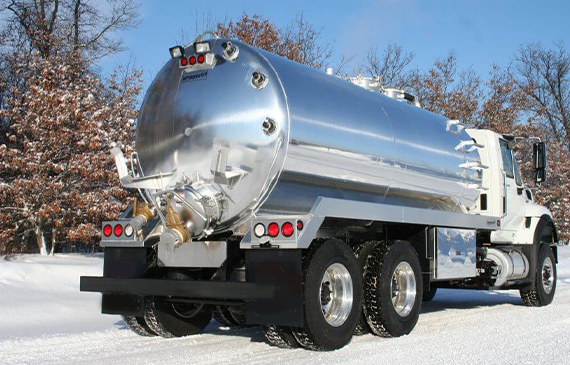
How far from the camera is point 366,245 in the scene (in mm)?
8000

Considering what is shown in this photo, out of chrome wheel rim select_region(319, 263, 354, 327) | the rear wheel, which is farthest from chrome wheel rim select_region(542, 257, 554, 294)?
the rear wheel

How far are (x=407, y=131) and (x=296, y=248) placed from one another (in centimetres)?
307

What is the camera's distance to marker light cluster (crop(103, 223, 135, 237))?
7.51 m

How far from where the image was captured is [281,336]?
269 inches

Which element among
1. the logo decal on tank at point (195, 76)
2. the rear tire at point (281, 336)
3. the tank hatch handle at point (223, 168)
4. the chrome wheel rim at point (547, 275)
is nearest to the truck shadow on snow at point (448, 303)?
the chrome wheel rim at point (547, 275)

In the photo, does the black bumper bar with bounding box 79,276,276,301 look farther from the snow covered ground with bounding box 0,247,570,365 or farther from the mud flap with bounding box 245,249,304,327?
the snow covered ground with bounding box 0,247,570,365

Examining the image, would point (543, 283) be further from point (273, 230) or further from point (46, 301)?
point (46, 301)

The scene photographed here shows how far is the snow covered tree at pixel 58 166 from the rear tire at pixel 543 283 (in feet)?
28.4

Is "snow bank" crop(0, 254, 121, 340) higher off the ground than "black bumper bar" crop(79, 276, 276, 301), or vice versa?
"black bumper bar" crop(79, 276, 276, 301)

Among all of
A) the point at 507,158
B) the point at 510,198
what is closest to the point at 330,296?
the point at 510,198

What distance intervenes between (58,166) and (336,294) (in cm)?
942

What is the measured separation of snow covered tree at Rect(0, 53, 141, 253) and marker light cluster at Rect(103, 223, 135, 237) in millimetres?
6796

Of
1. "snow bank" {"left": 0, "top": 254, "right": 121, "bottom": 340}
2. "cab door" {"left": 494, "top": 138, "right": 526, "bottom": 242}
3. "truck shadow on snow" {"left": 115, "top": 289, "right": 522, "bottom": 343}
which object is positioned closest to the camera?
"truck shadow on snow" {"left": 115, "top": 289, "right": 522, "bottom": 343}

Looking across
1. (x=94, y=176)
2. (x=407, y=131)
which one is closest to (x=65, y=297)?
(x=94, y=176)
